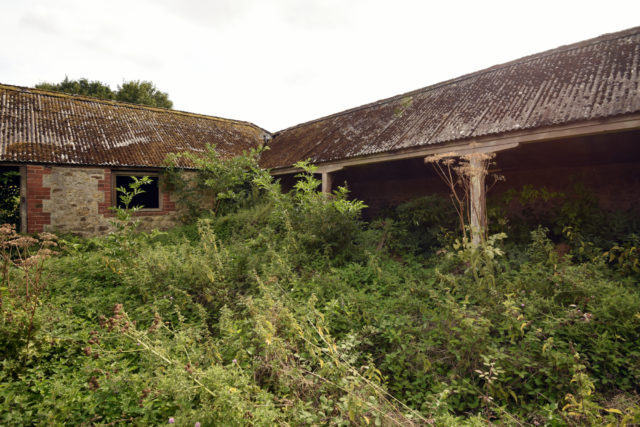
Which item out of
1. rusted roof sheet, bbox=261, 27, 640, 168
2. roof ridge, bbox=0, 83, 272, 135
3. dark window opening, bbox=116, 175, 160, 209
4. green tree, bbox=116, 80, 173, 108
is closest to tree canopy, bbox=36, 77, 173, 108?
green tree, bbox=116, 80, 173, 108

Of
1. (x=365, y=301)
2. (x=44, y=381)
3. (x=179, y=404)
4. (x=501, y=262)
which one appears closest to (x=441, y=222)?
(x=501, y=262)

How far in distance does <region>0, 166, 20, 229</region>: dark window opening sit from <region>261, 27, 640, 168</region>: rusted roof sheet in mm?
7767

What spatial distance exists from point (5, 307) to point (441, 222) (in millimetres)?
7518

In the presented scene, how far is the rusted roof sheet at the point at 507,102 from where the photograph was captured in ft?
18.0

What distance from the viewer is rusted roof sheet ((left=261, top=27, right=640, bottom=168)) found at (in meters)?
5.49

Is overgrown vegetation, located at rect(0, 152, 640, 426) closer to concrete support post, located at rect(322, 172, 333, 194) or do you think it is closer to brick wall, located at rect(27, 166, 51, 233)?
concrete support post, located at rect(322, 172, 333, 194)

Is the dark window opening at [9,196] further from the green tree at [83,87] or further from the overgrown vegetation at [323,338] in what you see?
the green tree at [83,87]

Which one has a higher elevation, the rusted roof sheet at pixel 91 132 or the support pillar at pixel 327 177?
the rusted roof sheet at pixel 91 132

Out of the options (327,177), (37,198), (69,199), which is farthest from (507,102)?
(37,198)

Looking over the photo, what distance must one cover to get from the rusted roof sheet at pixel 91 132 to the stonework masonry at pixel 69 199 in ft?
1.15

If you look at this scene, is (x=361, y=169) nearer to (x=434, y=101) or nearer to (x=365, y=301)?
(x=434, y=101)

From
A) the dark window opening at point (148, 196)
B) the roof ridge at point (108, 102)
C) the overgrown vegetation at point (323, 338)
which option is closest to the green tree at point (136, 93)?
the roof ridge at point (108, 102)

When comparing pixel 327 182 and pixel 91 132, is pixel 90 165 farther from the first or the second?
pixel 327 182

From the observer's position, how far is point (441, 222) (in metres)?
7.69
